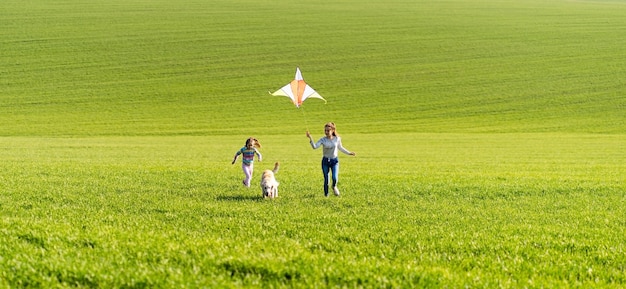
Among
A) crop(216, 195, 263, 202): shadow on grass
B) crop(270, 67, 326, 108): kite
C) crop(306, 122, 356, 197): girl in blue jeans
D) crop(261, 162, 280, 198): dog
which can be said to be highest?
crop(270, 67, 326, 108): kite

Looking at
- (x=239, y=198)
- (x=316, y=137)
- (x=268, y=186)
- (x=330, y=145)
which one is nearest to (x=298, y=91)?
(x=330, y=145)

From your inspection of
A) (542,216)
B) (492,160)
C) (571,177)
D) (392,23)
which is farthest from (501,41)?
(542,216)

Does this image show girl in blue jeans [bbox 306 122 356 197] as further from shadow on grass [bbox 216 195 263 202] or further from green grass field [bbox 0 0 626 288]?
shadow on grass [bbox 216 195 263 202]

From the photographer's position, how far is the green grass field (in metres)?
6.67

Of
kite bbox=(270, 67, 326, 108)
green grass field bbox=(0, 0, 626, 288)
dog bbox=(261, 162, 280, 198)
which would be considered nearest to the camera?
green grass field bbox=(0, 0, 626, 288)

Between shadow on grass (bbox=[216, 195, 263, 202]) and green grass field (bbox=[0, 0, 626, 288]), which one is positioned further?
shadow on grass (bbox=[216, 195, 263, 202])

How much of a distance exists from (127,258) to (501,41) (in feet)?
236

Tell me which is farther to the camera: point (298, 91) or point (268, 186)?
point (298, 91)

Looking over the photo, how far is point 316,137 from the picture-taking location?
41.3 meters

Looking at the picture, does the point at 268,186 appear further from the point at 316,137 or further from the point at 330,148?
the point at 316,137

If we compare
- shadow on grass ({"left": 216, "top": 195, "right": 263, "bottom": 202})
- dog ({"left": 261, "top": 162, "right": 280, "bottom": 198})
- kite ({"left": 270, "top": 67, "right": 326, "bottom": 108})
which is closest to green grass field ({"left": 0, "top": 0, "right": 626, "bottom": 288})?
shadow on grass ({"left": 216, "top": 195, "right": 263, "bottom": 202})

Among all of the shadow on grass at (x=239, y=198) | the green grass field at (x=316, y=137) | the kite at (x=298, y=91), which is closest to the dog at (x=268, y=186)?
the shadow on grass at (x=239, y=198)

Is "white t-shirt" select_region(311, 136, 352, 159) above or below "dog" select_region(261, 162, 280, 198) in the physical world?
above

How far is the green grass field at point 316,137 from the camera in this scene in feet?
21.9
